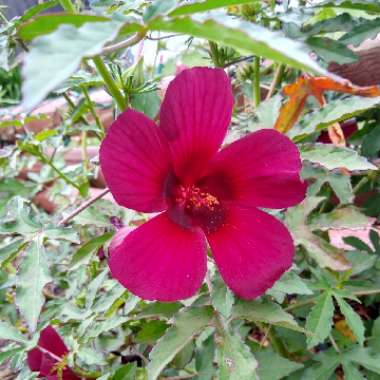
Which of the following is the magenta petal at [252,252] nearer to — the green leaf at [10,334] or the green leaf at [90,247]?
the green leaf at [90,247]

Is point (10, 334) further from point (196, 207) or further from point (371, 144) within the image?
point (371, 144)

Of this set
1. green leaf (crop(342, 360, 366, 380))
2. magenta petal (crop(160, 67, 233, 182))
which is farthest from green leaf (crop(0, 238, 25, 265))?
green leaf (crop(342, 360, 366, 380))

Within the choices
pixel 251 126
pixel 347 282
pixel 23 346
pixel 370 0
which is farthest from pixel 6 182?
pixel 370 0

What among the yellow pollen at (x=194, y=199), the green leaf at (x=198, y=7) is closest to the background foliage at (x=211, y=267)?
the green leaf at (x=198, y=7)

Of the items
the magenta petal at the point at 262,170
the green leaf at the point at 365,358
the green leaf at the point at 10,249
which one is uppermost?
the magenta petal at the point at 262,170

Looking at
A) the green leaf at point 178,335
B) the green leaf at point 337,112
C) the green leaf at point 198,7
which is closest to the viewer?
the green leaf at point 198,7

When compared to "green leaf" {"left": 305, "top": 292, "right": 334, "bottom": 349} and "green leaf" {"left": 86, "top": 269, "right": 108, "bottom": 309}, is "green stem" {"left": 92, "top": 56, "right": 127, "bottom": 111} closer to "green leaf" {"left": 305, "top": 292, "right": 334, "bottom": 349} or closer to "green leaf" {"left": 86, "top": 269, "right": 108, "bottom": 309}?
"green leaf" {"left": 86, "top": 269, "right": 108, "bottom": 309}

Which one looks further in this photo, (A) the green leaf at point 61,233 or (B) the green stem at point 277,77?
(B) the green stem at point 277,77

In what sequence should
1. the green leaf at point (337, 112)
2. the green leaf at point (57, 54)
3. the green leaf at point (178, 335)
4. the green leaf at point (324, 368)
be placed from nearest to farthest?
the green leaf at point (57, 54) → the green leaf at point (178, 335) → the green leaf at point (337, 112) → the green leaf at point (324, 368)
